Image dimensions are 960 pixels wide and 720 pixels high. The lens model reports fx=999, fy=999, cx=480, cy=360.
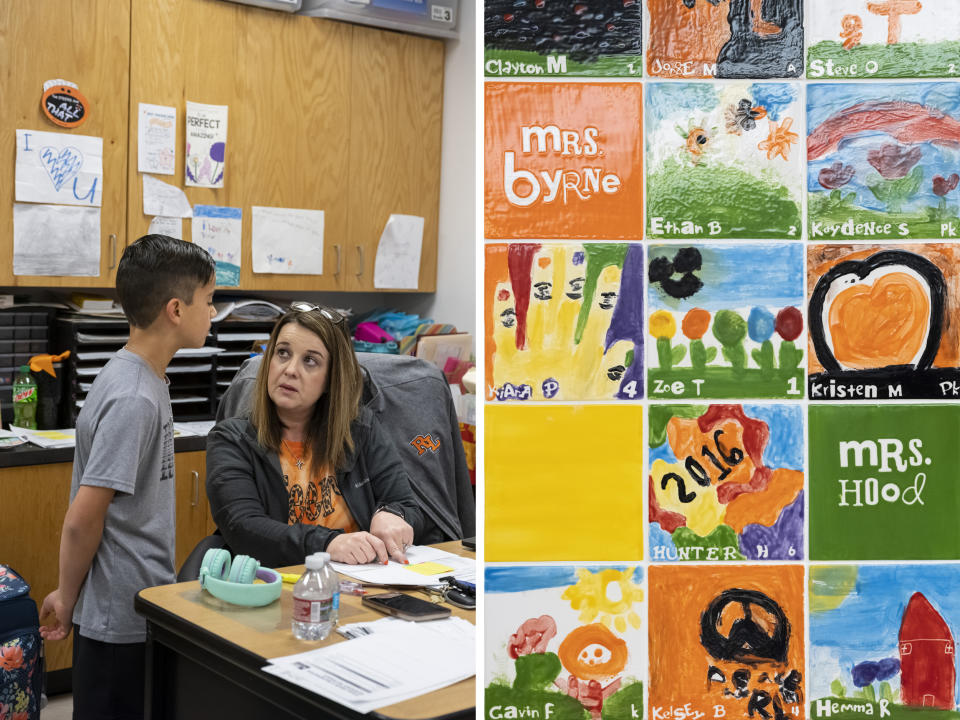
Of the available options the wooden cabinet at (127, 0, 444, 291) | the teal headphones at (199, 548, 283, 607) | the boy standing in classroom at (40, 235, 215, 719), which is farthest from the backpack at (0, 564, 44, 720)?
the wooden cabinet at (127, 0, 444, 291)

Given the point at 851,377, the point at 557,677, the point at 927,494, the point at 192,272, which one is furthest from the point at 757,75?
the point at 192,272

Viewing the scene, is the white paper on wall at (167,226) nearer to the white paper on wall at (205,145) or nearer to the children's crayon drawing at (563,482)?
the white paper on wall at (205,145)

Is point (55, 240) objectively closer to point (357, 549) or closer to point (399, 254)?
point (399, 254)

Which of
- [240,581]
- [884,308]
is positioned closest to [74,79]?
[240,581]

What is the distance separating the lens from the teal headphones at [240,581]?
66.9 inches

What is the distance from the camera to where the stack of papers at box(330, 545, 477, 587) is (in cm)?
187

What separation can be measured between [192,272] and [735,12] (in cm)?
158

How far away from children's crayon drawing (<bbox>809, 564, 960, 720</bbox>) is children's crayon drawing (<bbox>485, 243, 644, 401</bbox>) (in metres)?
0.30

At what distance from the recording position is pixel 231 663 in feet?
5.06

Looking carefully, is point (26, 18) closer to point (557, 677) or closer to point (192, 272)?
point (192, 272)

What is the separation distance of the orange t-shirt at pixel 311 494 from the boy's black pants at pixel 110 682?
43 centimetres

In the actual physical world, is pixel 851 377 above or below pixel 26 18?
below

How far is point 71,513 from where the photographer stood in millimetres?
2014

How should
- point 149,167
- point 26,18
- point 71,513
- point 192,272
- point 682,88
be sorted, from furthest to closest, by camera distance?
point 149,167
point 26,18
point 192,272
point 71,513
point 682,88
